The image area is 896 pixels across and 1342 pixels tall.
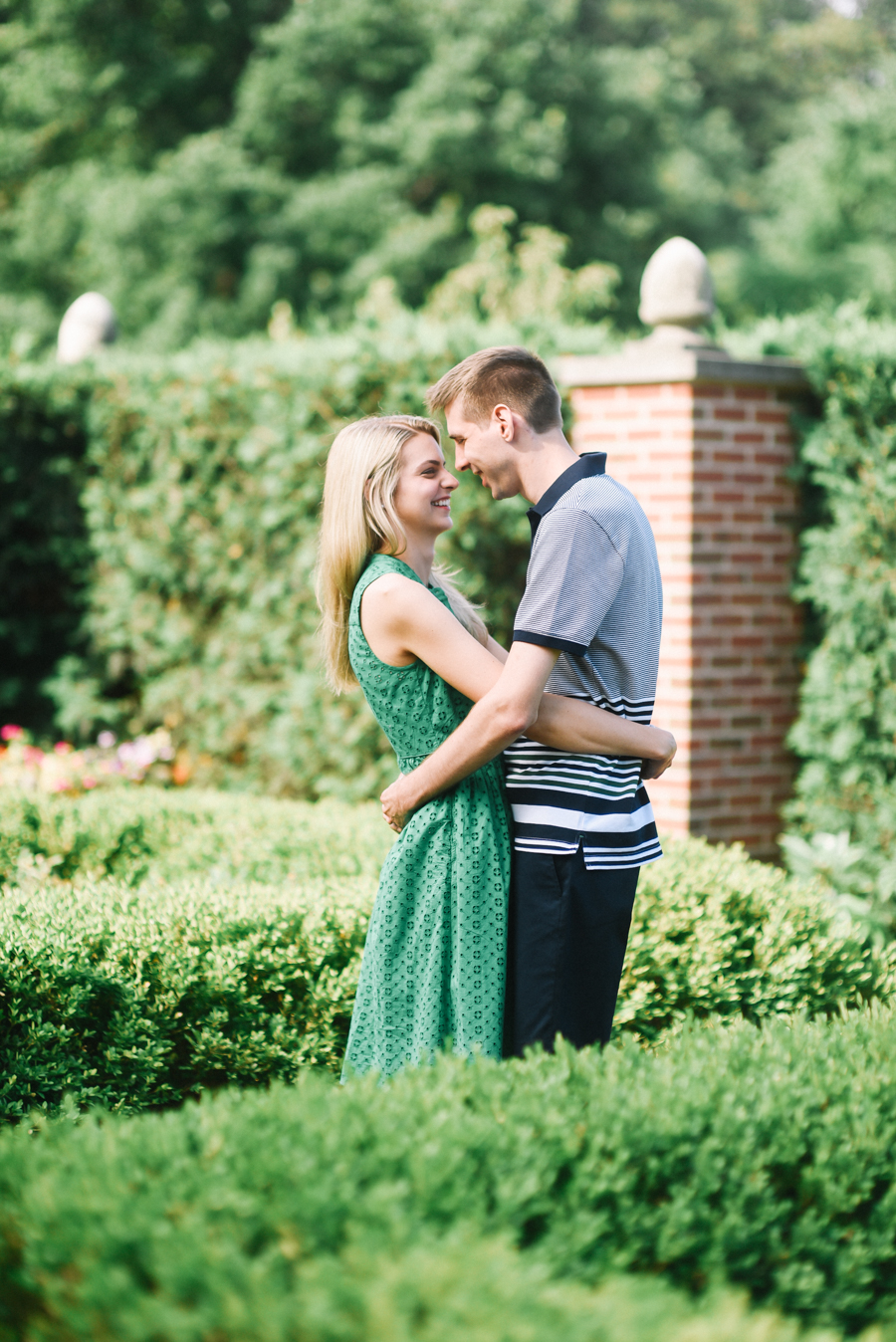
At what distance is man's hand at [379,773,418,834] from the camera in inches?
107

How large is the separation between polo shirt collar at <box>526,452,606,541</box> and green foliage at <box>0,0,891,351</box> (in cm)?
1641

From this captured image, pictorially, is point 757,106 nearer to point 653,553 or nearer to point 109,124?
point 109,124

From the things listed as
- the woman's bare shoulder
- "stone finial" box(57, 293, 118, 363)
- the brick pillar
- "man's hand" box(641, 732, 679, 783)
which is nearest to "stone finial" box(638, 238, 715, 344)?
the brick pillar

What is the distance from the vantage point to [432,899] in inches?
106

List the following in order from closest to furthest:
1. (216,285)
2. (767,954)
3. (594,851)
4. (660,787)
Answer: (594,851)
(767,954)
(660,787)
(216,285)

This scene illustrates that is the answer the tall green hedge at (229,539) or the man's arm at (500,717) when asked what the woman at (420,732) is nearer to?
the man's arm at (500,717)

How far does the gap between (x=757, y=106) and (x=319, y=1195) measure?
104 feet

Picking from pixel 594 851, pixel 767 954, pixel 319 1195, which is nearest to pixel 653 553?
pixel 594 851

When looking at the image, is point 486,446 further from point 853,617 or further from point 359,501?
point 853,617

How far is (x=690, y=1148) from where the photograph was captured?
2.13 m

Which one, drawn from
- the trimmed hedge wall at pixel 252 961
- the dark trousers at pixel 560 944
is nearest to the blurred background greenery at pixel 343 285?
the trimmed hedge wall at pixel 252 961

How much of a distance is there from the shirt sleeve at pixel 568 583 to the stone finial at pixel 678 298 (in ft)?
12.0

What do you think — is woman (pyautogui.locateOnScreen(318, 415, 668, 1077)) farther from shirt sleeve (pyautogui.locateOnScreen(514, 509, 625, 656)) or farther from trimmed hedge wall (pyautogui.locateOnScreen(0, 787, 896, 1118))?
trimmed hedge wall (pyautogui.locateOnScreen(0, 787, 896, 1118))

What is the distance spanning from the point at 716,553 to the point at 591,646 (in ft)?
10.8
